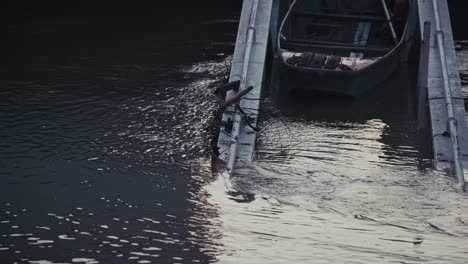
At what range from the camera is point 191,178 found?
25.5 ft

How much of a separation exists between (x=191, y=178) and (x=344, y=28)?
18.6ft

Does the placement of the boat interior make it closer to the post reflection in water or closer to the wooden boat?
the wooden boat

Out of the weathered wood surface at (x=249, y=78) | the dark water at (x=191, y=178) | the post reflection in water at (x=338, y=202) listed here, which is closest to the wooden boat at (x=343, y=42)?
the dark water at (x=191, y=178)

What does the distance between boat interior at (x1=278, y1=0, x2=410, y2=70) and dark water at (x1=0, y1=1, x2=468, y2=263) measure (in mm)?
772

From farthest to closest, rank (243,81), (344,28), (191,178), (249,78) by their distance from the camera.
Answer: (344,28)
(249,78)
(243,81)
(191,178)

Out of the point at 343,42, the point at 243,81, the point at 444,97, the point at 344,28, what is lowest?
the point at 243,81

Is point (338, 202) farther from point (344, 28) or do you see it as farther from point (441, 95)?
point (344, 28)

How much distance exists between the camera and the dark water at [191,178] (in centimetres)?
638

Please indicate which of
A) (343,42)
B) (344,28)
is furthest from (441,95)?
(344,28)

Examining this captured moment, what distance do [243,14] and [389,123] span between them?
2778 millimetres

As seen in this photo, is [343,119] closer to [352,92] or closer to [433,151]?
[352,92]

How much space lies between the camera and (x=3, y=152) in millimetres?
8477

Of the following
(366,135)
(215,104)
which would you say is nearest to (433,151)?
(366,135)

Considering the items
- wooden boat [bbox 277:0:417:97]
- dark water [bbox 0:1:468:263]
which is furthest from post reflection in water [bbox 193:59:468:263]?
wooden boat [bbox 277:0:417:97]
